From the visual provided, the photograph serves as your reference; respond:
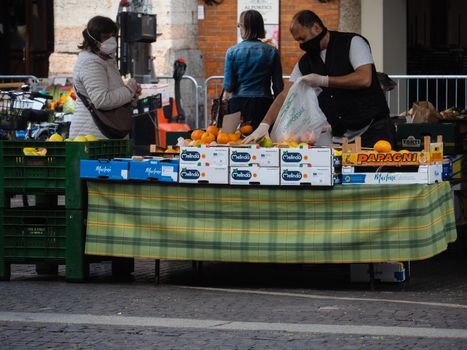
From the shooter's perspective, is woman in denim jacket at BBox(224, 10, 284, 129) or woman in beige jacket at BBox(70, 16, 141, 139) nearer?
woman in beige jacket at BBox(70, 16, 141, 139)

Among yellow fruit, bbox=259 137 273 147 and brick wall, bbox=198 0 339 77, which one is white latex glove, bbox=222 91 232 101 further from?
brick wall, bbox=198 0 339 77

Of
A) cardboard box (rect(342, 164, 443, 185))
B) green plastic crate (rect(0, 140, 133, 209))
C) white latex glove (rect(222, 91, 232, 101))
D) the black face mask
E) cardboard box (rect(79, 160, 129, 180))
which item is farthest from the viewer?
white latex glove (rect(222, 91, 232, 101))

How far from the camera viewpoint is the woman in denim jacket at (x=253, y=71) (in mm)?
12297

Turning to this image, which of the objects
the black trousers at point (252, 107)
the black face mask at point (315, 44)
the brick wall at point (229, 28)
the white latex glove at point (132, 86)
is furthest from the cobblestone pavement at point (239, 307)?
the brick wall at point (229, 28)

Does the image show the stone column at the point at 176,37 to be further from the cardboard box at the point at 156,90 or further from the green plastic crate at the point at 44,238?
the green plastic crate at the point at 44,238

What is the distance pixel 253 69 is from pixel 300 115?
103 inches


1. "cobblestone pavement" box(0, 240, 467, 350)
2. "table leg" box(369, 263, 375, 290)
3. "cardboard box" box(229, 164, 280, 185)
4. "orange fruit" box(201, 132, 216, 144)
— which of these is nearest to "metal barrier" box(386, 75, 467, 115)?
"cobblestone pavement" box(0, 240, 467, 350)

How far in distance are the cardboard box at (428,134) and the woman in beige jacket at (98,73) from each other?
244cm

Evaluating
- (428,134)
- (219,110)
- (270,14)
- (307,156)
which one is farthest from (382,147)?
(270,14)

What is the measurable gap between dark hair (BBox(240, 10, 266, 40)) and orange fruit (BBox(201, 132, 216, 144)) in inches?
110

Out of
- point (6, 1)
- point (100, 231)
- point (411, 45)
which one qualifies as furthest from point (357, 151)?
point (6, 1)

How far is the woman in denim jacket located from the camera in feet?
40.3

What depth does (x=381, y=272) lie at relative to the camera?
9.54 meters

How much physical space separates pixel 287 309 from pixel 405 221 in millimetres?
1144
